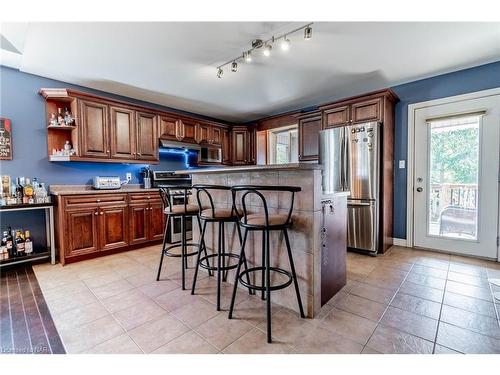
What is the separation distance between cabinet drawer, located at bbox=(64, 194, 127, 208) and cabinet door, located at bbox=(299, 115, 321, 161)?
10.2 ft

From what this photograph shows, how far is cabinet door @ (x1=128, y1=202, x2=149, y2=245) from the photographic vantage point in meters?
3.54

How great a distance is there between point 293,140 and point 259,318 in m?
4.16

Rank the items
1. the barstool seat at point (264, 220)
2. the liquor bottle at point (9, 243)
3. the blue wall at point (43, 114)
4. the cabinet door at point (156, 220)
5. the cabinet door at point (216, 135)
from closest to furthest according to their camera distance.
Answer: the barstool seat at point (264, 220)
the liquor bottle at point (9, 243)
the blue wall at point (43, 114)
the cabinet door at point (156, 220)
the cabinet door at point (216, 135)

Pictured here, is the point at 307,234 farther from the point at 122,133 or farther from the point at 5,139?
the point at 5,139

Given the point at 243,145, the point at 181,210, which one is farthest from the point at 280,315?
the point at 243,145

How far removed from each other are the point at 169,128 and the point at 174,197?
135 cm

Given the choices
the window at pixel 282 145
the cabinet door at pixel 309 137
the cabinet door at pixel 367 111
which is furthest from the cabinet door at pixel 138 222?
the cabinet door at pixel 367 111

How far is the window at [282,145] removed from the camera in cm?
529

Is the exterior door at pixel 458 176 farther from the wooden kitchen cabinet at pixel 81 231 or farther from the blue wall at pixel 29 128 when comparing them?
the blue wall at pixel 29 128

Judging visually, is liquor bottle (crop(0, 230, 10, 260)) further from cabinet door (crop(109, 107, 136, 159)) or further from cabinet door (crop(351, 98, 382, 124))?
cabinet door (crop(351, 98, 382, 124))

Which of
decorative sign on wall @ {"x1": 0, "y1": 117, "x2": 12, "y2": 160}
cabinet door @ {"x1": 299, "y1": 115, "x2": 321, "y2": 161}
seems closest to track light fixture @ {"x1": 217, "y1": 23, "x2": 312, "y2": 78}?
cabinet door @ {"x1": 299, "y1": 115, "x2": 321, "y2": 161}

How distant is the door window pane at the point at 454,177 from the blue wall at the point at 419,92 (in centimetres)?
33
